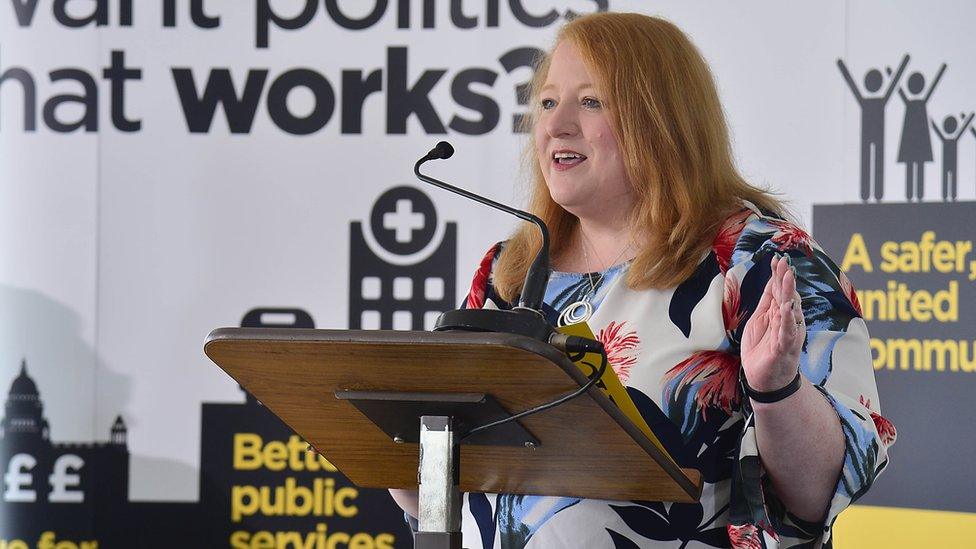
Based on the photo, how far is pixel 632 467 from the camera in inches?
45.4

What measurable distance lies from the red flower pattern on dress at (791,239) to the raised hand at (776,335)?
30cm

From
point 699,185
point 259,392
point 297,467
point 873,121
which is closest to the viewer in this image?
point 259,392

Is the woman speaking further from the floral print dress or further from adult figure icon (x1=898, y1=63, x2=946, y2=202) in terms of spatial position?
adult figure icon (x1=898, y1=63, x2=946, y2=202)

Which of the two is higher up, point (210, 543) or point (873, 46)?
point (873, 46)

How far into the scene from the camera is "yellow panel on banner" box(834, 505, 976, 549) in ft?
9.61

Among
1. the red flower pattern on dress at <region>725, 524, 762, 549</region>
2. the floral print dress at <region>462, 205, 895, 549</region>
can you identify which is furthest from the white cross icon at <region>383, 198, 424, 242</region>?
the red flower pattern on dress at <region>725, 524, 762, 549</region>

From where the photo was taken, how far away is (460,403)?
1.05 m

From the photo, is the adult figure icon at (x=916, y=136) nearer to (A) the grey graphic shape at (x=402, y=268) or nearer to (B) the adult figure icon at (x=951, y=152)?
(B) the adult figure icon at (x=951, y=152)

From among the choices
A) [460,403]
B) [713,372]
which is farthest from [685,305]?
[460,403]

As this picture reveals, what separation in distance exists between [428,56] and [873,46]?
126 centimetres

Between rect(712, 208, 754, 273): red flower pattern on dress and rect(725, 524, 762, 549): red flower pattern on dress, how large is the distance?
342 mm

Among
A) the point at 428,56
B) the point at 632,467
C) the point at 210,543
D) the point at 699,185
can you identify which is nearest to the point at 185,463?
the point at 210,543

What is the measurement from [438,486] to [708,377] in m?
0.53

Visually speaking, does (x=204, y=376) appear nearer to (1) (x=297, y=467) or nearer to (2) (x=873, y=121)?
(1) (x=297, y=467)
